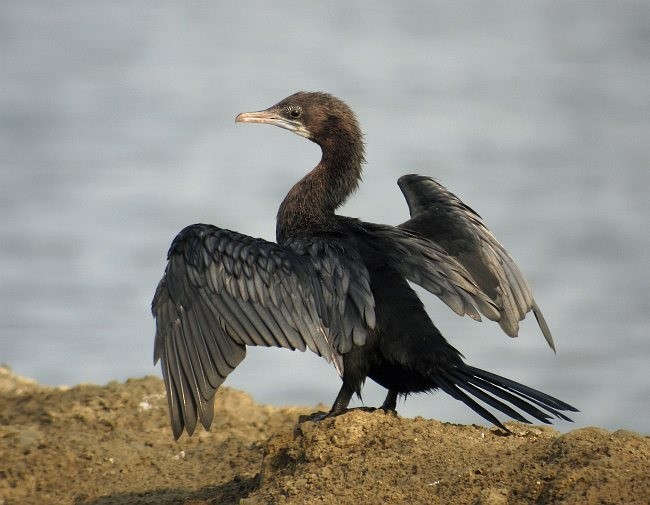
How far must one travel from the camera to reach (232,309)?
278 inches

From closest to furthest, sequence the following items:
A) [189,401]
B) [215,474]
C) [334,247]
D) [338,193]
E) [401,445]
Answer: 1. [401,445]
2. [189,401]
3. [334,247]
4. [215,474]
5. [338,193]

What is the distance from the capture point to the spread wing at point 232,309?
6832 mm

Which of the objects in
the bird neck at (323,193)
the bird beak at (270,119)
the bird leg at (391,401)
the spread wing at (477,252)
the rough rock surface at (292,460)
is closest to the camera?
the rough rock surface at (292,460)

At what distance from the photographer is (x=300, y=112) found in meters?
9.09

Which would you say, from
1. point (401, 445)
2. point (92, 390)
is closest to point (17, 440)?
point (92, 390)

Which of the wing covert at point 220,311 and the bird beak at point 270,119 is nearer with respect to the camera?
the wing covert at point 220,311

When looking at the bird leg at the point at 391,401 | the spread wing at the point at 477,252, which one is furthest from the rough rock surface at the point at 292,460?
the spread wing at the point at 477,252

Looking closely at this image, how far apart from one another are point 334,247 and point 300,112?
1.99 metres

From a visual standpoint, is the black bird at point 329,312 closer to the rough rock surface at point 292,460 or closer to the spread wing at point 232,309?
the spread wing at point 232,309

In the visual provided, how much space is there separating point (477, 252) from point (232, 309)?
1.96m

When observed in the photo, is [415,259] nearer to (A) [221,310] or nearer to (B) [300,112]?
(A) [221,310]

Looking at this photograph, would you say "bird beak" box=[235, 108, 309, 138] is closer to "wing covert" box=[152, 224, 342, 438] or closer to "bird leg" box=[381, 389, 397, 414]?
"wing covert" box=[152, 224, 342, 438]

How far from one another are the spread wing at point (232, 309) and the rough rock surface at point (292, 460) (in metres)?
0.51

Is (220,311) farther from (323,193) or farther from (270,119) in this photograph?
(270,119)
